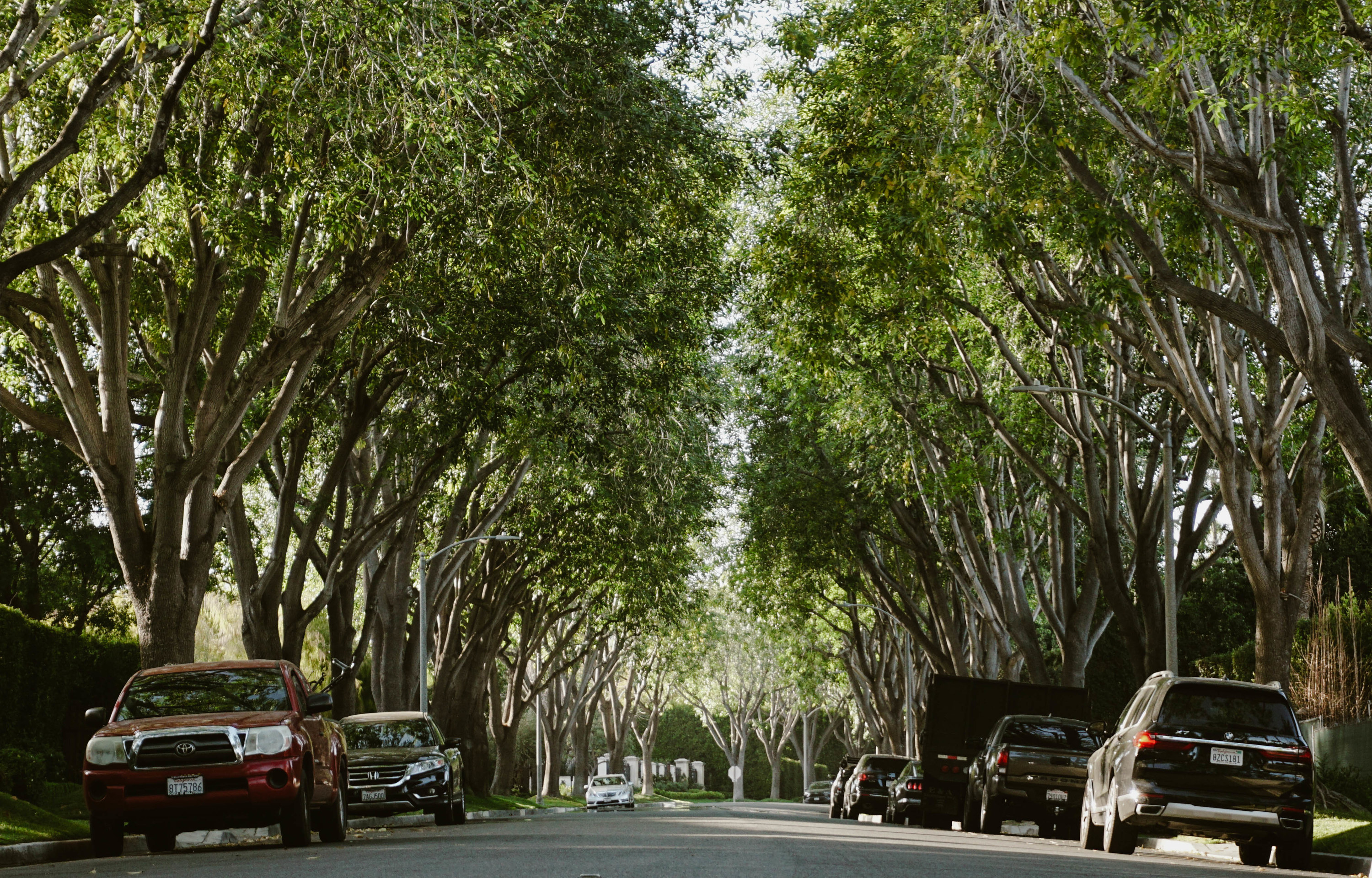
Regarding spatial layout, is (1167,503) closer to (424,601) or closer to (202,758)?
(202,758)

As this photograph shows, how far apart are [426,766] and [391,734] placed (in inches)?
39.6

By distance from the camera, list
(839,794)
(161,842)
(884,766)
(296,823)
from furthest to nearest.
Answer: (839,794)
(884,766)
(161,842)
(296,823)

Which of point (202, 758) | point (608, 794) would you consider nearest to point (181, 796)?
point (202, 758)

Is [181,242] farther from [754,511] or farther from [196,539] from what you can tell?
[754,511]

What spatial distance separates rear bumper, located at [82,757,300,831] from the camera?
13.1m

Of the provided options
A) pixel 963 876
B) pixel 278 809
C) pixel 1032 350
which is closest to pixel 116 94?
pixel 278 809

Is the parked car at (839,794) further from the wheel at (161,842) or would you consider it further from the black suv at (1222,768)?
the wheel at (161,842)

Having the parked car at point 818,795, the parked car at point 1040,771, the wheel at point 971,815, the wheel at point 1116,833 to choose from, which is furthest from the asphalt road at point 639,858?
the parked car at point 818,795

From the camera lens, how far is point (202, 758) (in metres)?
13.2

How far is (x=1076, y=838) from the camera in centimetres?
2195

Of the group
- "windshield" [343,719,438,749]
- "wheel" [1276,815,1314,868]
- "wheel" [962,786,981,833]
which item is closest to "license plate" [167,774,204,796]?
"windshield" [343,719,438,749]

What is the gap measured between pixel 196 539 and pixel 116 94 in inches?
219

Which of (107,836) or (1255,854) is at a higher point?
(107,836)

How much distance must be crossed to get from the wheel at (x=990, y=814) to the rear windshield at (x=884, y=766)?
1110 cm
